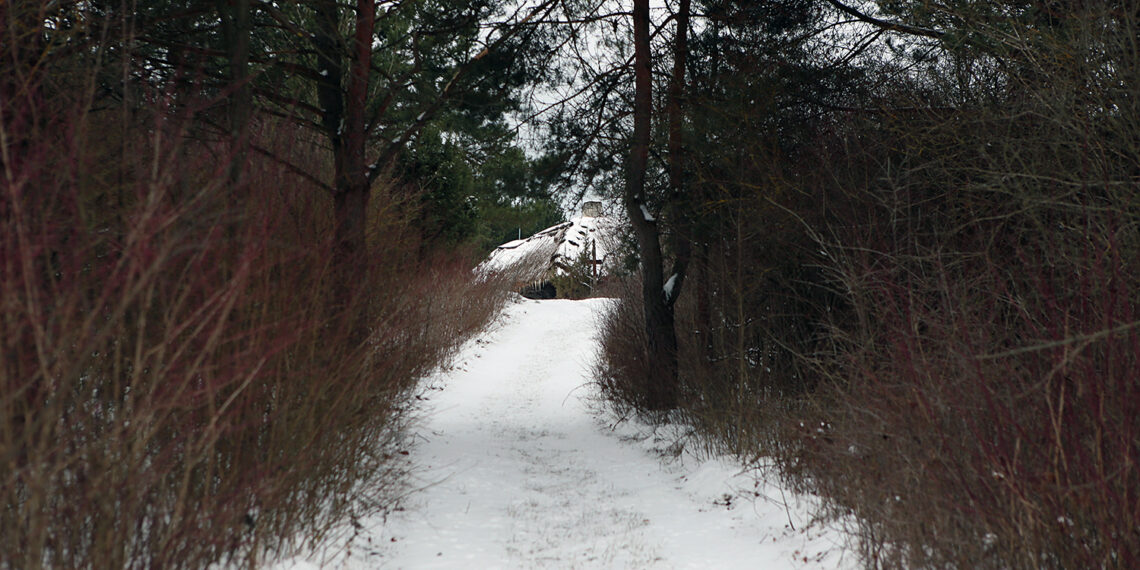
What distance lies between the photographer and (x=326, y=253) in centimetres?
452

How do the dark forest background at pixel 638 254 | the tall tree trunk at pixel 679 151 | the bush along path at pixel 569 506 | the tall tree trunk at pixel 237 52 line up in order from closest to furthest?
the dark forest background at pixel 638 254, the bush along path at pixel 569 506, the tall tree trunk at pixel 237 52, the tall tree trunk at pixel 679 151

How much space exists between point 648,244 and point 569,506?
157 inches

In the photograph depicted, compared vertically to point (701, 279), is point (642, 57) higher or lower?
higher

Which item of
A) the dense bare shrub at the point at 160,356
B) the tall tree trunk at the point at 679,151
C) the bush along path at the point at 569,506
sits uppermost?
the tall tree trunk at the point at 679,151

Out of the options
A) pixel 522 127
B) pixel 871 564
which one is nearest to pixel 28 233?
pixel 871 564

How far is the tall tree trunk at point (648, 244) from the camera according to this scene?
934 cm

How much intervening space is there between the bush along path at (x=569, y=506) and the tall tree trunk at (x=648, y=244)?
69 cm

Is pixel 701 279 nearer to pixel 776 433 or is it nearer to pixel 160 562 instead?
pixel 776 433

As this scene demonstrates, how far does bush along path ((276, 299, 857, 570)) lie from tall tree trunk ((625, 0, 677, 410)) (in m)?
0.69

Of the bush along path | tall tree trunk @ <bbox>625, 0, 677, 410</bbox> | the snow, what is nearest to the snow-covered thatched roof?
the snow

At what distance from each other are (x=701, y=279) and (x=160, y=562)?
7435 millimetres

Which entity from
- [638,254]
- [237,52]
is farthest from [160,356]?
[638,254]

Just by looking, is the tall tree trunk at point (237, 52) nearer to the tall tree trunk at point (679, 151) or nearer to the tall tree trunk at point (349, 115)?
the tall tree trunk at point (349, 115)

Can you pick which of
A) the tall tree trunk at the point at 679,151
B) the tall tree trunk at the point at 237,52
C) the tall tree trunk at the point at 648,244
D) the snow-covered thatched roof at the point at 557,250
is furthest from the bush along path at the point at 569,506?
the snow-covered thatched roof at the point at 557,250
